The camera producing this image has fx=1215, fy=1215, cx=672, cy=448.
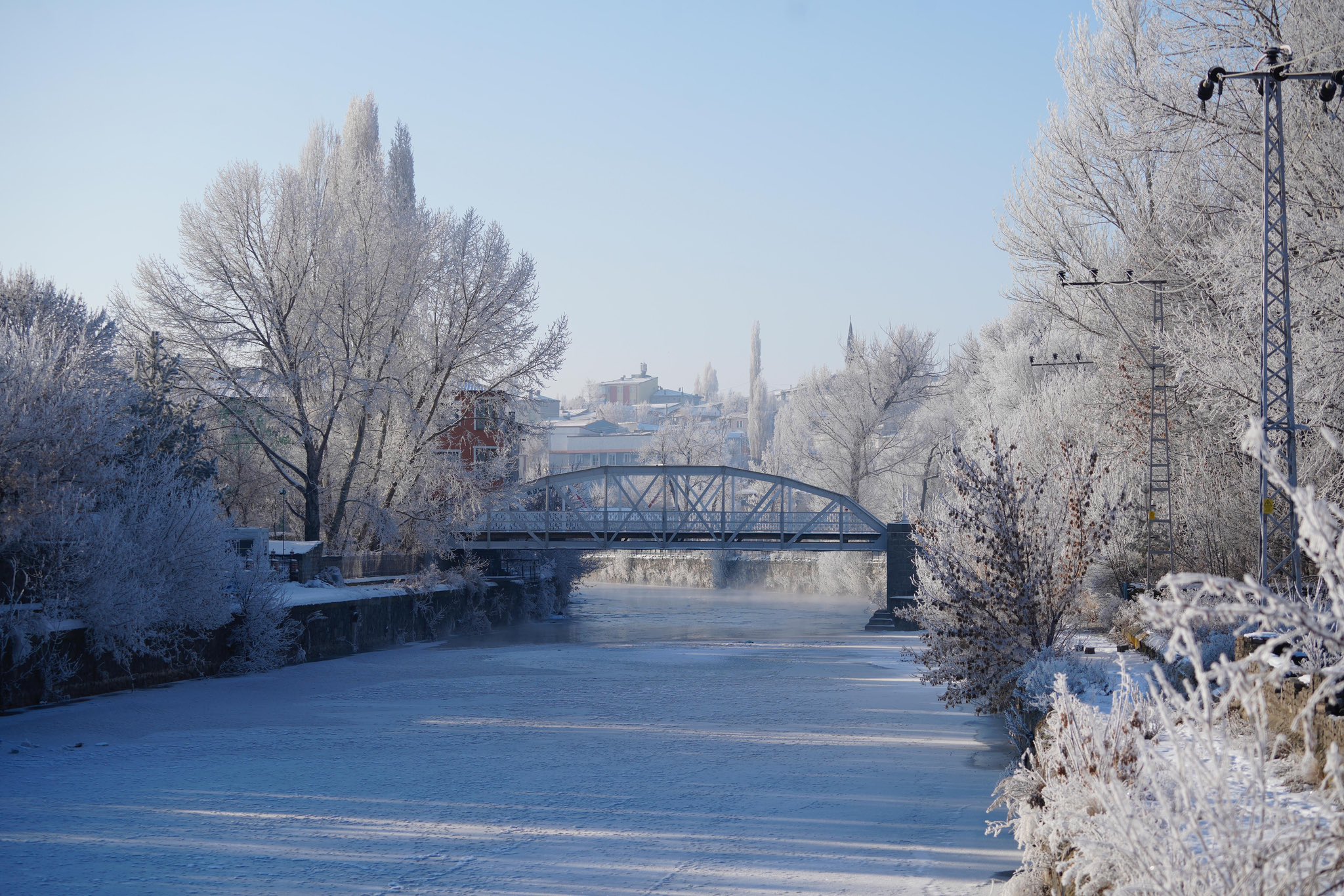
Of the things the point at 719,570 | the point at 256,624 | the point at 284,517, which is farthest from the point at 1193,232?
the point at 719,570

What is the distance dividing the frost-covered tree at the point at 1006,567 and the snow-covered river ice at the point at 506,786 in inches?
51.1

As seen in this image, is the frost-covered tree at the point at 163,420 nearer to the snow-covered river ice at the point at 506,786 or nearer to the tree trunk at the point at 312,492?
the tree trunk at the point at 312,492

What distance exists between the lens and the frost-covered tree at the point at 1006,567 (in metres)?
14.0

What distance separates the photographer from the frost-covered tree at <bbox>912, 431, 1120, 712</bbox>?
550 inches

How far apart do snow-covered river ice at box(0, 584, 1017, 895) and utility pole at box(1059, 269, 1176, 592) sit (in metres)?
6.05

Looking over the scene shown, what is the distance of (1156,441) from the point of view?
26391 millimetres

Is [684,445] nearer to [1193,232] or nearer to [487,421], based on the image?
[487,421]

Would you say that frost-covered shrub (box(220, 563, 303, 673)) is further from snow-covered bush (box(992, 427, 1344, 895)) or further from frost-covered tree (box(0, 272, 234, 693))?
snow-covered bush (box(992, 427, 1344, 895))

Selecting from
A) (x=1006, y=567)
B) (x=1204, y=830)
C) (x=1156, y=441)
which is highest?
(x=1156, y=441)

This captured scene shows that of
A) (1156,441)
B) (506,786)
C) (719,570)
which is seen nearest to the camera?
(506,786)

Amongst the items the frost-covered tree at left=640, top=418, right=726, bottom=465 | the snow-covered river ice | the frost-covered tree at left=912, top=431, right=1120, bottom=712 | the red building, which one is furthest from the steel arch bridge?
the frost-covered tree at left=640, top=418, right=726, bottom=465

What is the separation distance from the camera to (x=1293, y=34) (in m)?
19.3

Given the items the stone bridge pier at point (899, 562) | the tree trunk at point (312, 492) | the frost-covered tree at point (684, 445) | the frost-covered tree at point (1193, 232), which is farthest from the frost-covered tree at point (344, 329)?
the frost-covered tree at point (684, 445)

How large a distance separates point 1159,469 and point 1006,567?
47.4ft
